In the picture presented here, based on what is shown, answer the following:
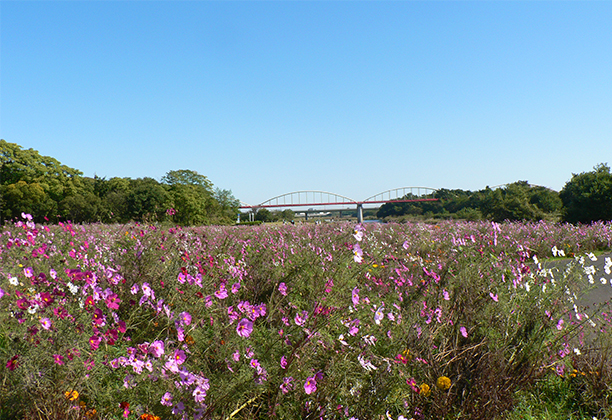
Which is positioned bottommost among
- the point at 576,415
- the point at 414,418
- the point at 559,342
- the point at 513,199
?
the point at 576,415

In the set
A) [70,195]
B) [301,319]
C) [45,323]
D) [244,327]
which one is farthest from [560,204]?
[70,195]

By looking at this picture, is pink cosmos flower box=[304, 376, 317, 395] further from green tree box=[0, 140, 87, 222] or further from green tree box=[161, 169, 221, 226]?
green tree box=[0, 140, 87, 222]

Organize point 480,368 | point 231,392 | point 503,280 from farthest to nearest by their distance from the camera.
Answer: point 503,280, point 480,368, point 231,392

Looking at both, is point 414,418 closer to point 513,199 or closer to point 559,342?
point 559,342

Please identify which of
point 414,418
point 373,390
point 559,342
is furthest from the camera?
point 559,342

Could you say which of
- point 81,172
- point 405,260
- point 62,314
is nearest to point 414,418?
point 62,314

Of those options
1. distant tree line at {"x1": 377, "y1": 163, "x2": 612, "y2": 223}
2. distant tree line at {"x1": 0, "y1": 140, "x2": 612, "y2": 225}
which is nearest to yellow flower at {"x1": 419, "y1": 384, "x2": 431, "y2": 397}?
distant tree line at {"x1": 377, "y1": 163, "x2": 612, "y2": 223}

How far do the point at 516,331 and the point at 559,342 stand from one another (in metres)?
0.57

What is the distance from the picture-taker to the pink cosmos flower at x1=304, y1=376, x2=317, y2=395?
6.77 ft

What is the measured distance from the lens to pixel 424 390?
2.36m

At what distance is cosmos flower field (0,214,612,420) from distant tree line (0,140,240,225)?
102 ft

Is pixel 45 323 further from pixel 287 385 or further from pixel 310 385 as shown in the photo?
pixel 310 385

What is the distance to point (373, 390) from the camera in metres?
2.21

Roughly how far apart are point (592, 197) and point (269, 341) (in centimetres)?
2691
